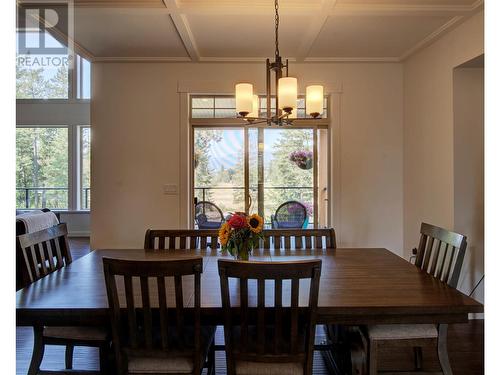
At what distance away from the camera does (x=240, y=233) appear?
82.0 inches

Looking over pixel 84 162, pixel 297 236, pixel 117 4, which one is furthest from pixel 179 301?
pixel 84 162

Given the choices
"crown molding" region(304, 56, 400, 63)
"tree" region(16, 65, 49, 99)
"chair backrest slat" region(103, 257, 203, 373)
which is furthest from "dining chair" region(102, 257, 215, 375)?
"tree" region(16, 65, 49, 99)

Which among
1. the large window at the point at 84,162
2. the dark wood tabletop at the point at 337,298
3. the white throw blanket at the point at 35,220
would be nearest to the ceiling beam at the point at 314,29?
the dark wood tabletop at the point at 337,298

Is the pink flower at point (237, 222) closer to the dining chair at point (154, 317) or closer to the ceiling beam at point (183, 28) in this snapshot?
the dining chair at point (154, 317)

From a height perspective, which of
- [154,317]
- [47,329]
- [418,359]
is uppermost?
[154,317]

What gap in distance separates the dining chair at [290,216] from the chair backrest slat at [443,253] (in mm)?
1875

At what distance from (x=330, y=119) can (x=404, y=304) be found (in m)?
3.19

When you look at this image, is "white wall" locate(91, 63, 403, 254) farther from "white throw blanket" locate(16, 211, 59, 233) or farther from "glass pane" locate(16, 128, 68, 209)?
"glass pane" locate(16, 128, 68, 209)

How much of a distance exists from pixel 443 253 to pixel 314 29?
7.97ft

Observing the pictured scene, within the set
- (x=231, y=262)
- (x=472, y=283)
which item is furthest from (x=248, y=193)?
(x=231, y=262)

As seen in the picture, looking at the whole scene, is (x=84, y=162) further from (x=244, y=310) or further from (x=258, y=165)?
(x=244, y=310)

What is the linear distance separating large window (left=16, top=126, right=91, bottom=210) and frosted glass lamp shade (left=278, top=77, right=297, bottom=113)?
7.12 meters

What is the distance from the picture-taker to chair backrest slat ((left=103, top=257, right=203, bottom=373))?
4.83ft

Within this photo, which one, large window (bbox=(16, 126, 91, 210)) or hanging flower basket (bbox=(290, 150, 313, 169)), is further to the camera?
large window (bbox=(16, 126, 91, 210))
